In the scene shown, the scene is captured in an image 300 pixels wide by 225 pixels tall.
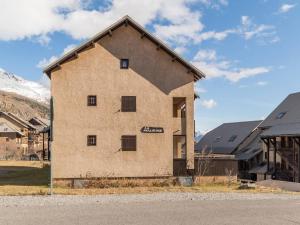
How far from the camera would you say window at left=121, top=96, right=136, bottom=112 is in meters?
29.6

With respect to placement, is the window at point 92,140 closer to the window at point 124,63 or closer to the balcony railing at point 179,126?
the window at point 124,63

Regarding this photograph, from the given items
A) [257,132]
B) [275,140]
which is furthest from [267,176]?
Result: [257,132]

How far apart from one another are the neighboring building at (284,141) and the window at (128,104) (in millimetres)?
21284

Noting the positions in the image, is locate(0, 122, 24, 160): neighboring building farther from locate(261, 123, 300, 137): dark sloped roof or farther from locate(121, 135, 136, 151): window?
locate(121, 135, 136, 151): window

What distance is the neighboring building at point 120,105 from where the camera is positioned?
2869 cm

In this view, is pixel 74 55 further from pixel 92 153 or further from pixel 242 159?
pixel 242 159

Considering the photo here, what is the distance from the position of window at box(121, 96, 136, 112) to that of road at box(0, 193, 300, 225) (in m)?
7.61

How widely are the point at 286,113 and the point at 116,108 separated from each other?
3188 centimetres

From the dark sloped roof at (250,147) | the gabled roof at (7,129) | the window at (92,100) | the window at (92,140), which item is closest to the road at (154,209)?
the window at (92,140)

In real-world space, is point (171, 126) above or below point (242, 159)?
above

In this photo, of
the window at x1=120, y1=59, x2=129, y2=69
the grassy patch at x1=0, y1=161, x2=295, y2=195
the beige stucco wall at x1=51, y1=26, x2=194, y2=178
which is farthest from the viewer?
the window at x1=120, y1=59, x2=129, y2=69

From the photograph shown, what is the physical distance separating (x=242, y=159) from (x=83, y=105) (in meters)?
38.6

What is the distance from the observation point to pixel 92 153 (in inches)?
1135

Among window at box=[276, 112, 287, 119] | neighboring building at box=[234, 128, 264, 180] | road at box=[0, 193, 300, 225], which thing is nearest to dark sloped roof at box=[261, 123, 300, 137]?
window at box=[276, 112, 287, 119]
